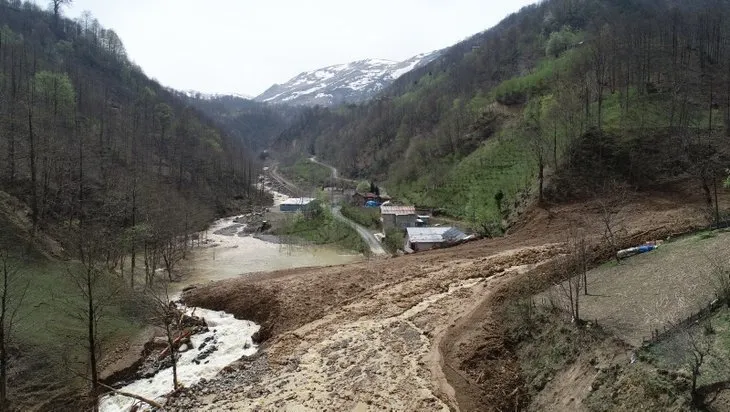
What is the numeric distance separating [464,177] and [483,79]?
8265 centimetres

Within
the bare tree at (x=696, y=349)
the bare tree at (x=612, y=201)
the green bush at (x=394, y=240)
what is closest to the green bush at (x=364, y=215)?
the green bush at (x=394, y=240)

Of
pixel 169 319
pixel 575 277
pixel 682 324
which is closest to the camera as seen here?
pixel 682 324

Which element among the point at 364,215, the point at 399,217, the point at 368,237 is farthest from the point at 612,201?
the point at 364,215

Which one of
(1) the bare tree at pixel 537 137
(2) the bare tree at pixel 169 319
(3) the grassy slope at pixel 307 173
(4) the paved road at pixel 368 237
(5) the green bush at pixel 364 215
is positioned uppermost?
(1) the bare tree at pixel 537 137

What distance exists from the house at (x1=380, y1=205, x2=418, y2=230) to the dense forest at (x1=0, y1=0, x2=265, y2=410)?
31.0m

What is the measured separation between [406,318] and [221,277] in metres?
29.7

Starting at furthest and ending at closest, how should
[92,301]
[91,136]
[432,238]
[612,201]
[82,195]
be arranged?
1. [91,136]
2. [82,195]
3. [432,238]
4. [612,201]
5. [92,301]

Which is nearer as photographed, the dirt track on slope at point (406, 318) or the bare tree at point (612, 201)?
the dirt track on slope at point (406, 318)

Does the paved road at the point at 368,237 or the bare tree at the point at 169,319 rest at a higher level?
the bare tree at the point at 169,319

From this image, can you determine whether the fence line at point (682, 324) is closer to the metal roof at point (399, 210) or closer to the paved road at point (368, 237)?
the paved road at point (368, 237)

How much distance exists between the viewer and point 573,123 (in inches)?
2308

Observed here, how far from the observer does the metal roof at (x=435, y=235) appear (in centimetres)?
5522

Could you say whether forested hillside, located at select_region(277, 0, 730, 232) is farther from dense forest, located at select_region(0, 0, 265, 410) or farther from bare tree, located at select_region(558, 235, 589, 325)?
dense forest, located at select_region(0, 0, 265, 410)

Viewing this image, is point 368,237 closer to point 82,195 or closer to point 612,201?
point 612,201
